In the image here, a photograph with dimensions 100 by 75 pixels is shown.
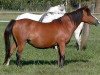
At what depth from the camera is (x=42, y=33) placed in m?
10.7

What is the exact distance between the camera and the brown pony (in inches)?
413

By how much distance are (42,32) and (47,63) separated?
1233mm

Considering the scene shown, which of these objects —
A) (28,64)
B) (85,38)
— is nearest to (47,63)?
(28,64)

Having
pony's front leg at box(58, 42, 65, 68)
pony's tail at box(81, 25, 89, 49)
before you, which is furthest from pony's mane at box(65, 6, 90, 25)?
pony's tail at box(81, 25, 89, 49)

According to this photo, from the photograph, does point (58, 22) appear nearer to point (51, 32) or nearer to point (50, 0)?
point (51, 32)

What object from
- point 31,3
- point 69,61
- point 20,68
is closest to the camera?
point 20,68

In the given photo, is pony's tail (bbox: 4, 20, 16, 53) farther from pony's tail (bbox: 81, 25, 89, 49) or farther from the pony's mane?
pony's tail (bbox: 81, 25, 89, 49)

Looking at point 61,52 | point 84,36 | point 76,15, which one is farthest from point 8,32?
point 84,36

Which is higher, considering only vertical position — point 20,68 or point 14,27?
point 14,27

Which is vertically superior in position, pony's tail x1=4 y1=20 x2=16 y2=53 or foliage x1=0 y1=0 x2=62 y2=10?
pony's tail x1=4 y1=20 x2=16 y2=53

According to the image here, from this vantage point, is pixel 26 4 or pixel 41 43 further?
pixel 26 4

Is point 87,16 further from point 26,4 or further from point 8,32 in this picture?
point 26,4

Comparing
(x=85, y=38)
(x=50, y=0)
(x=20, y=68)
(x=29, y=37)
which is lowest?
(x=50, y=0)

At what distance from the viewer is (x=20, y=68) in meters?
10.4
